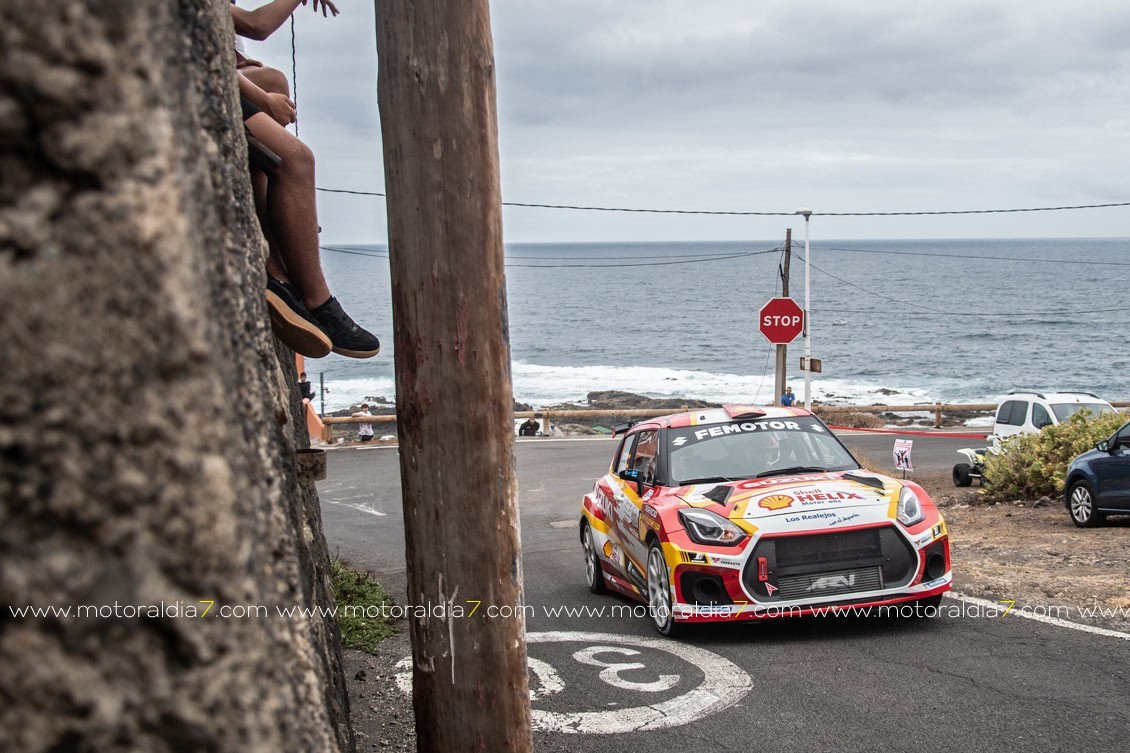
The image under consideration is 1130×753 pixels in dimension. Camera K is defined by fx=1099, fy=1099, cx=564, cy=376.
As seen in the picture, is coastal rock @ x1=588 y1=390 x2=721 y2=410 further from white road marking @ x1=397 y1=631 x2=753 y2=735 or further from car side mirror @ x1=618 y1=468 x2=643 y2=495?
white road marking @ x1=397 y1=631 x2=753 y2=735

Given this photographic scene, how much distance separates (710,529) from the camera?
7.81 meters

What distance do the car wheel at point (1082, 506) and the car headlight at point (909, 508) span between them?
6.84 metres

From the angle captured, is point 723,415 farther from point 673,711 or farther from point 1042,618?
point 673,711

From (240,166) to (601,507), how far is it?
25.8 ft

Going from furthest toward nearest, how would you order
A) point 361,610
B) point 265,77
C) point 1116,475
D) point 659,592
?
point 1116,475
point 361,610
point 659,592
point 265,77

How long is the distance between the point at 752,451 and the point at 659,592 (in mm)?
1610

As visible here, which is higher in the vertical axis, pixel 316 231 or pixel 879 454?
pixel 316 231

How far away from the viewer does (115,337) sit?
49.9 inches

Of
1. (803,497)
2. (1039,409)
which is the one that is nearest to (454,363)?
(803,497)

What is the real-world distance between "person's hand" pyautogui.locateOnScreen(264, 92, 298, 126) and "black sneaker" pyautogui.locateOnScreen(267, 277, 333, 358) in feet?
2.09

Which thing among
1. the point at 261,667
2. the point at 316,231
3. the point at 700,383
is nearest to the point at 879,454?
the point at 316,231

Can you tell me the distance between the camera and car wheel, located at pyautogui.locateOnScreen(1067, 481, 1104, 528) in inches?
538

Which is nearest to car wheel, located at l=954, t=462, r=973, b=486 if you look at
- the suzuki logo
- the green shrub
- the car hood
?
the green shrub

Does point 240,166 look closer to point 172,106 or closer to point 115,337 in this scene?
point 172,106
